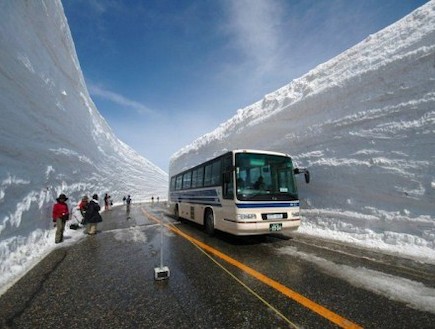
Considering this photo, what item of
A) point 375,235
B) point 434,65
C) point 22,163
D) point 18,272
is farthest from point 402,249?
point 22,163

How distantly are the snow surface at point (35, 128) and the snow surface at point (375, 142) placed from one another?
9.62 m

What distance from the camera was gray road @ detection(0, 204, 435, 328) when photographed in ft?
11.0

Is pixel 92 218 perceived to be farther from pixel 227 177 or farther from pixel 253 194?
pixel 253 194

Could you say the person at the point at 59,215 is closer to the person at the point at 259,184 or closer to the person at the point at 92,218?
the person at the point at 92,218

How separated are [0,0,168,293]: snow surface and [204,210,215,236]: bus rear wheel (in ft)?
16.9

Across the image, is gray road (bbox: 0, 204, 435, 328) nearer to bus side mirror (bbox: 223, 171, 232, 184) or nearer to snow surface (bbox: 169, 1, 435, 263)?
bus side mirror (bbox: 223, 171, 232, 184)

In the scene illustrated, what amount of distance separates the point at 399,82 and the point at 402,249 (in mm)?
6807

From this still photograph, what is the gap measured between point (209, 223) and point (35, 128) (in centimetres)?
913

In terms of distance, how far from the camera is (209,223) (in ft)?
31.5

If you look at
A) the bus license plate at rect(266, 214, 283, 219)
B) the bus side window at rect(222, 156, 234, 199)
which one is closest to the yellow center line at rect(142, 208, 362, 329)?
the bus license plate at rect(266, 214, 283, 219)

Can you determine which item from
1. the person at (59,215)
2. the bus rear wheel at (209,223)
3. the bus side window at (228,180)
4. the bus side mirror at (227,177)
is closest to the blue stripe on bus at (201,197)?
the bus rear wheel at (209,223)

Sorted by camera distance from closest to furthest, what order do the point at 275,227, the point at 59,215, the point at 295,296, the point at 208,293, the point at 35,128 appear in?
the point at 295,296 < the point at 208,293 < the point at 275,227 < the point at 59,215 < the point at 35,128

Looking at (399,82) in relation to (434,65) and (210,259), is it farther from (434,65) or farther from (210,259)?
A: (210,259)

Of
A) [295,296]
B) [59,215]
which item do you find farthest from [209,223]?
[295,296]
